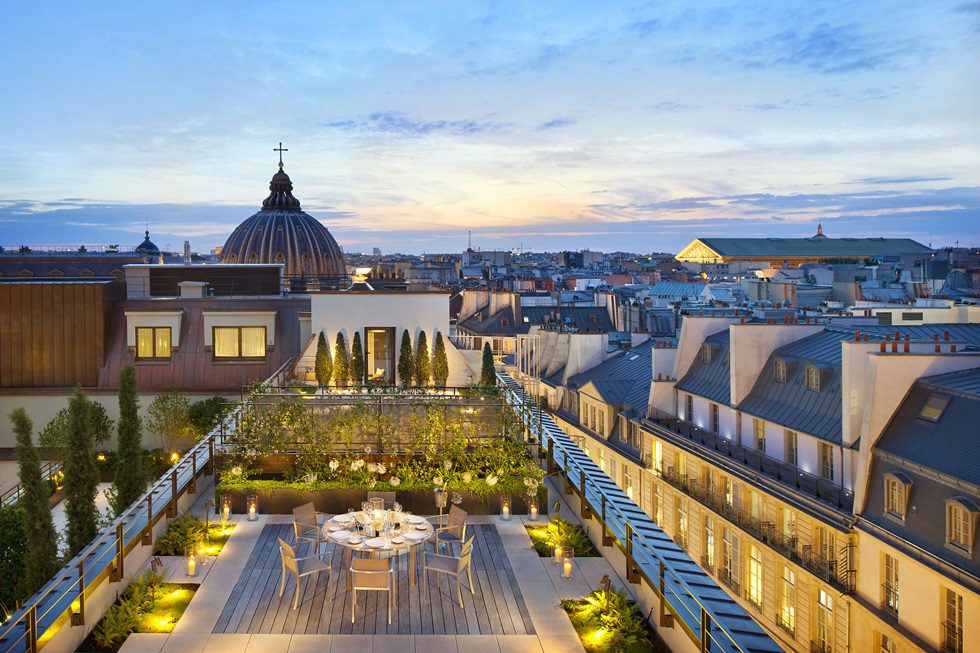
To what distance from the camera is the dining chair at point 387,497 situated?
1277 cm

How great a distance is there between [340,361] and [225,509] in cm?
1355

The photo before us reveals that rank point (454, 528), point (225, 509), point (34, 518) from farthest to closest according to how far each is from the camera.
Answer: point (34, 518) → point (225, 509) → point (454, 528)

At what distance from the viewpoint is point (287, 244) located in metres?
72.5

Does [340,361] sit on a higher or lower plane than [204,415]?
higher

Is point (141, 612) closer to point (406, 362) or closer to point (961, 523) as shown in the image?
point (961, 523)

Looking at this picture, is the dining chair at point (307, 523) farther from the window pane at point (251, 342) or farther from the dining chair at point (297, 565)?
the window pane at point (251, 342)

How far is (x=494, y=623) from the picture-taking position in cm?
975

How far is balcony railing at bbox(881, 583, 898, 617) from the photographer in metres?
21.3

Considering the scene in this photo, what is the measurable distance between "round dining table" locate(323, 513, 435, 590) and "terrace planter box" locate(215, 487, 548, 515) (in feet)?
6.87

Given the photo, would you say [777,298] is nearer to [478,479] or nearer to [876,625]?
[876,625]

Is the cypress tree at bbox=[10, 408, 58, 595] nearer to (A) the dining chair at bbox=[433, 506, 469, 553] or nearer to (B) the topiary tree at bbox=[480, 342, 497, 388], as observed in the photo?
(A) the dining chair at bbox=[433, 506, 469, 553]

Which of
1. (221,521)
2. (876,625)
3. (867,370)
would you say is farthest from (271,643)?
(867,370)

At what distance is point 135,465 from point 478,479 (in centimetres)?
751

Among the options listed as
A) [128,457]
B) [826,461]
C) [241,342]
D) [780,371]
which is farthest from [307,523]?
[780,371]
